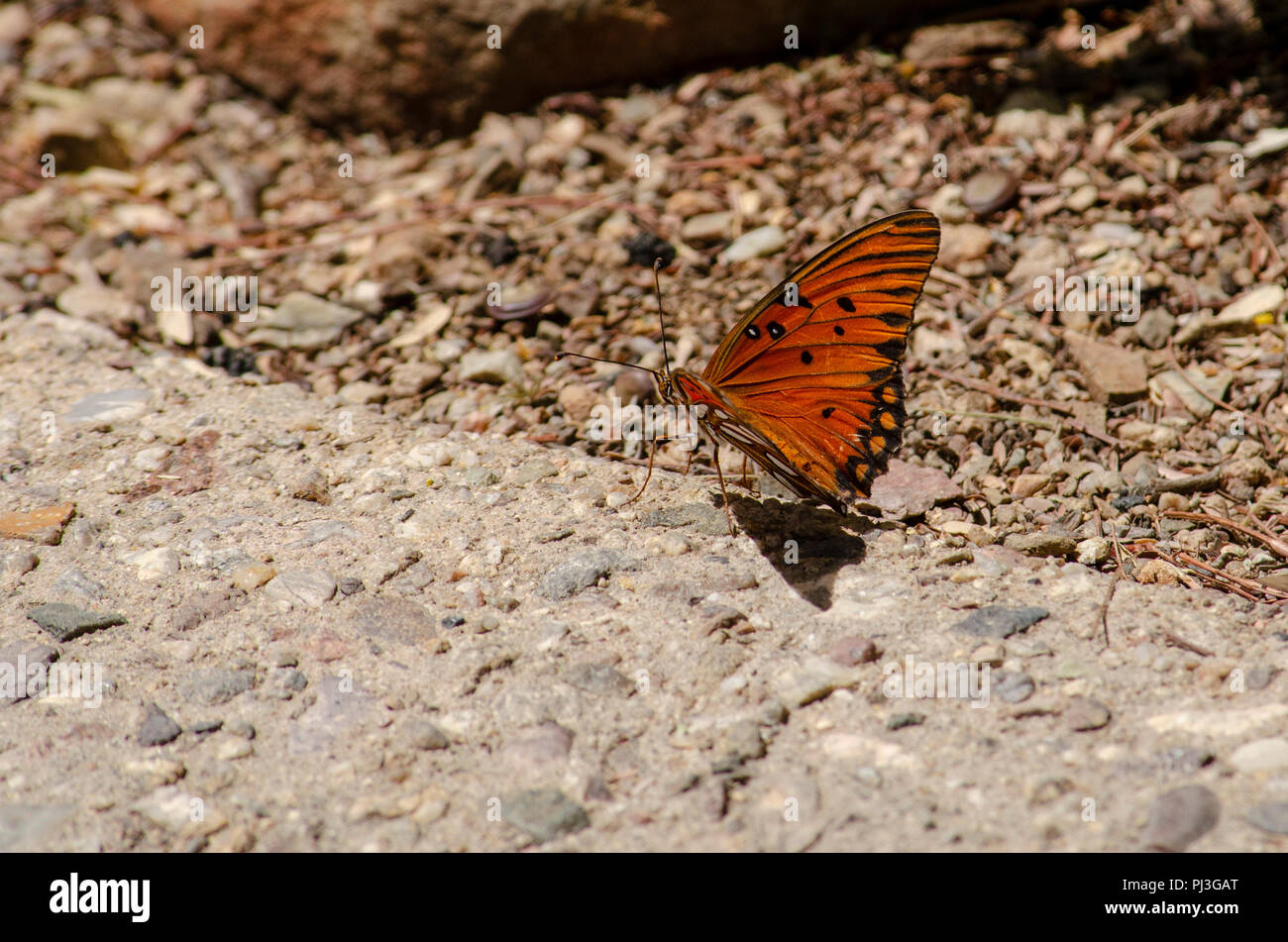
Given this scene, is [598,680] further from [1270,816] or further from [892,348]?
[1270,816]

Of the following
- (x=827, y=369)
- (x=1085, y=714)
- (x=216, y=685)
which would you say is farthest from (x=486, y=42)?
(x=1085, y=714)

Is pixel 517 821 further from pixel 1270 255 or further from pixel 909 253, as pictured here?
pixel 1270 255

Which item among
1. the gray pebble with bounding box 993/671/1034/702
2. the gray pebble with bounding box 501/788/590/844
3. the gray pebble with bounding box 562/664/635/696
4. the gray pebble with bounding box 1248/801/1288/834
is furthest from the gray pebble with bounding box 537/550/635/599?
the gray pebble with bounding box 1248/801/1288/834

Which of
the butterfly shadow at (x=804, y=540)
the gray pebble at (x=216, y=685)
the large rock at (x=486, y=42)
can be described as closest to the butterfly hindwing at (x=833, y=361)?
the butterfly shadow at (x=804, y=540)

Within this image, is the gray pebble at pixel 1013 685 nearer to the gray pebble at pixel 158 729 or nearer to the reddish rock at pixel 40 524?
the gray pebble at pixel 158 729

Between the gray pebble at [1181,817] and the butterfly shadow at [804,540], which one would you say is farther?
the butterfly shadow at [804,540]

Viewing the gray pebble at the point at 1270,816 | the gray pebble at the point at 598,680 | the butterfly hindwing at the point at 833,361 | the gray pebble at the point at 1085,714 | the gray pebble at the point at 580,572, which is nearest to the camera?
the gray pebble at the point at 1270,816

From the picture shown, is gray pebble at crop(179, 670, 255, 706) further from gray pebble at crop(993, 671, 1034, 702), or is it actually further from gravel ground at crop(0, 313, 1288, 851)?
gray pebble at crop(993, 671, 1034, 702)
